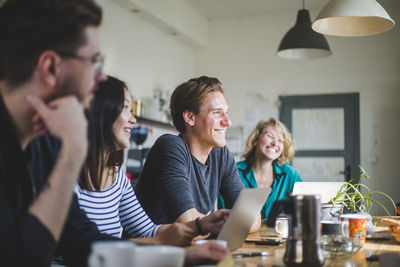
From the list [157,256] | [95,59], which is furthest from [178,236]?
[95,59]

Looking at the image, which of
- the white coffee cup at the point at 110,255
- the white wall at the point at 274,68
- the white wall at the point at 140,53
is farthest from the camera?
the white wall at the point at 274,68

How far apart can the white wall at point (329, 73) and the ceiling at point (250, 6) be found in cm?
11

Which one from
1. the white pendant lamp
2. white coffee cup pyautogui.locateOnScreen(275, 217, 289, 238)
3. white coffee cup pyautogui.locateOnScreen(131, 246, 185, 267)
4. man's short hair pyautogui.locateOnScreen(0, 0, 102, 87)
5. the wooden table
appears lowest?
the wooden table

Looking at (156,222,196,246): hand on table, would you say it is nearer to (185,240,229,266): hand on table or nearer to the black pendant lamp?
(185,240,229,266): hand on table

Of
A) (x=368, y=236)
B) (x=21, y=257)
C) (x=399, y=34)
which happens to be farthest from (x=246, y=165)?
(x=399, y=34)

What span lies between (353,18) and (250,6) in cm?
340

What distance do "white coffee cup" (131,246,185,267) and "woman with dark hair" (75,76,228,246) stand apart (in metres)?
0.57

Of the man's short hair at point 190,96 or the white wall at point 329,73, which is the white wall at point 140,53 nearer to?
the white wall at point 329,73

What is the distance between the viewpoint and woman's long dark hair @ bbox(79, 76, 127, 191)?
1430 mm

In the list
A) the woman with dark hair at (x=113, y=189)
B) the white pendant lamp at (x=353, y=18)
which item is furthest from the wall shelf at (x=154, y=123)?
the woman with dark hair at (x=113, y=189)

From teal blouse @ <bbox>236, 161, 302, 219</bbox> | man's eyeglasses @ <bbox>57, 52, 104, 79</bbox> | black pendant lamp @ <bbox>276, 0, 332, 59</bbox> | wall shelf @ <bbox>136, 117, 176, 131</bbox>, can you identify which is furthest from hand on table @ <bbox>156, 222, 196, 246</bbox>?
wall shelf @ <bbox>136, 117, 176, 131</bbox>

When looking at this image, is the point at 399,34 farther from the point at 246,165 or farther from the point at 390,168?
the point at 246,165

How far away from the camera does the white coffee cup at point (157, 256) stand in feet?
2.85

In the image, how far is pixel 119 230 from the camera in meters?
1.65
